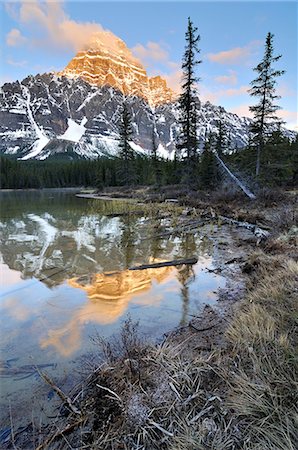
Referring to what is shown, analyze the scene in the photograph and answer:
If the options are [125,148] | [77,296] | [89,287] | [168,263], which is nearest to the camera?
[77,296]

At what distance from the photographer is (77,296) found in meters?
6.65

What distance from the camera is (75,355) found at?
4.26 meters

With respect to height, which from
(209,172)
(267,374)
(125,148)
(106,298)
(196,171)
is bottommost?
(106,298)

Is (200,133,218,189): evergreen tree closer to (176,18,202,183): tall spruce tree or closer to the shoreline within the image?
(176,18,202,183): tall spruce tree

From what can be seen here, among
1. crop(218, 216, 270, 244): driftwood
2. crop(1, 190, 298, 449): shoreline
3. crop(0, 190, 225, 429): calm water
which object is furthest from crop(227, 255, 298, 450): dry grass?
crop(218, 216, 270, 244): driftwood

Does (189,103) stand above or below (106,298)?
above

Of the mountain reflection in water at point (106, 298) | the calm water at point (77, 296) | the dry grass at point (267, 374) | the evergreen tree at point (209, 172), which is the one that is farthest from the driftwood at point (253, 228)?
the evergreen tree at point (209, 172)

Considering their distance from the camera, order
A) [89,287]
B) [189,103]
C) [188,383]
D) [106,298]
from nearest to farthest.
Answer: [188,383] < [106,298] < [89,287] < [189,103]

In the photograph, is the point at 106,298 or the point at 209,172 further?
the point at 209,172

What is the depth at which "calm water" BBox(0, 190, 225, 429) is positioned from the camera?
4137 mm

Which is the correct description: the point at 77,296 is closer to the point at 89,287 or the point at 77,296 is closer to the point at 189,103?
the point at 89,287

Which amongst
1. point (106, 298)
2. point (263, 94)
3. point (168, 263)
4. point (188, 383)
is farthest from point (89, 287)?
point (263, 94)

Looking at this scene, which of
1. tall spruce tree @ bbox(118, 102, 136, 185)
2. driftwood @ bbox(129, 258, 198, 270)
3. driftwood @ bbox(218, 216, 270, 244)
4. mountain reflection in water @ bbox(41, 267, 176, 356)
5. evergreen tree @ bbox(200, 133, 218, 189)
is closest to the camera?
mountain reflection in water @ bbox(41, 267, 176, 356)

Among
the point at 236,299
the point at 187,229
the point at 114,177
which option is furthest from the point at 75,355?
the point at 114,177
